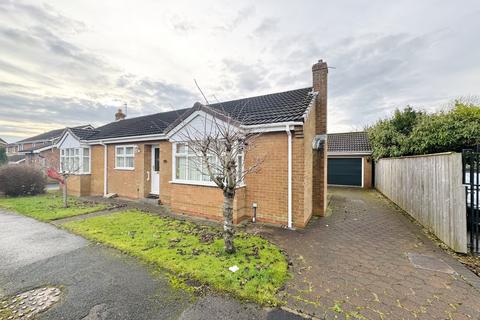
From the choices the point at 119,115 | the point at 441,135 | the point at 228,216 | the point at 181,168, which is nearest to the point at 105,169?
the point at 181,168

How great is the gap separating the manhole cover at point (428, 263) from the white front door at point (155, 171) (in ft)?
34.9

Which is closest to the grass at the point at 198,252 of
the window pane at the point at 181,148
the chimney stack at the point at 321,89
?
the window pane at the point at 181,148

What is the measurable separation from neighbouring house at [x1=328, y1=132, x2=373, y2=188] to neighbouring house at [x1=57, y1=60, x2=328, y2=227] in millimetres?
11272

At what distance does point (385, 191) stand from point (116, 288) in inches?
597

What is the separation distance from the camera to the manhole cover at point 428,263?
4121mm

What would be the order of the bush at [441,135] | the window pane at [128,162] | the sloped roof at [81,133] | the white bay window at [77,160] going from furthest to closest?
the sloped roof at [81,133], the white bay window at [77,160], the window pane at [128,162], the bush at [441,135]

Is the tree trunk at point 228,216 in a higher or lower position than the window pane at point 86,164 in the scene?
lower

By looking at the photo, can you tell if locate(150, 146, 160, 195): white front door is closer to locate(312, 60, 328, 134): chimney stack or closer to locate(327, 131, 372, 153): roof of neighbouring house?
locate(312, 60, 328, 134): chimney stack

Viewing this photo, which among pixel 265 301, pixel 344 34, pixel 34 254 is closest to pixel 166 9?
pixel 344 34

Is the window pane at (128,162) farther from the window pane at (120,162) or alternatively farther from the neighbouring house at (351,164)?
the neighbouring house at (351,164)

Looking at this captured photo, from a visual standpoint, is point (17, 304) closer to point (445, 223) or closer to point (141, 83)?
point (445, 223)

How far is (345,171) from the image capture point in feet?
60.5

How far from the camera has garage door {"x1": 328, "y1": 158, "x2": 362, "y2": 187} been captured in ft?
59.1

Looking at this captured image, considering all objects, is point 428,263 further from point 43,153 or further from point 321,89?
point 43,153
